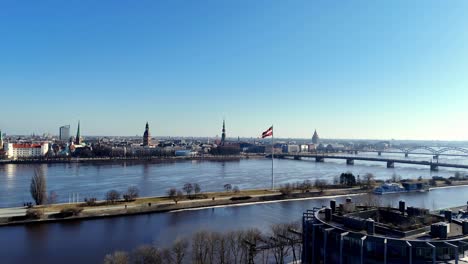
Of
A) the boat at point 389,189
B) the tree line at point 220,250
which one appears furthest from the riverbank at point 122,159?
the tree line at point 220,250

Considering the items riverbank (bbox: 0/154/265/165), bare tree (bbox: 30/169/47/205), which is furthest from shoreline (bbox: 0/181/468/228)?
riverbank (bbox: 0/154/265/165)

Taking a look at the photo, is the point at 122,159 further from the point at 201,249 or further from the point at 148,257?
the point at 148,257

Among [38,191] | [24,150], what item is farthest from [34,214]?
[24,150]

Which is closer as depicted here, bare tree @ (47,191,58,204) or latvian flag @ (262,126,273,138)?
bare tree @ (47,191,58,204)

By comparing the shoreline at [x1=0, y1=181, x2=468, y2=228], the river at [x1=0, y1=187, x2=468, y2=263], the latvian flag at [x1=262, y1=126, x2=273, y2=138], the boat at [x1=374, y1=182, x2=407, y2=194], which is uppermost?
the latvian flag at [x1=262, y1=126, x2=273, y2=138]

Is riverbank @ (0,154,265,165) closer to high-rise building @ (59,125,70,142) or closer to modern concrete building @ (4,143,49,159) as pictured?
modern concrete building @ (4,143,49,159)

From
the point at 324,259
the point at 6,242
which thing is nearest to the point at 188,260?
the point at 324,259
